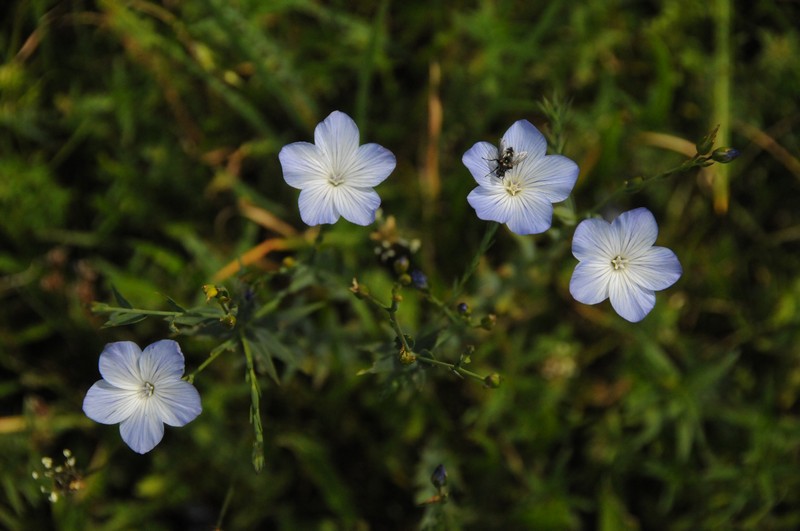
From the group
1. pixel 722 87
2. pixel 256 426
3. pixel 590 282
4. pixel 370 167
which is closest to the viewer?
pixel 256 426

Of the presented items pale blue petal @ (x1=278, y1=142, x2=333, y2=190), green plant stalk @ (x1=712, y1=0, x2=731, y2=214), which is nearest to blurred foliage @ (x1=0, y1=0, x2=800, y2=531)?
green plant stalk @ (x1=712, y1=0, x2=731, y2=214)

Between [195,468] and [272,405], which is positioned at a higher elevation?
[272,405]

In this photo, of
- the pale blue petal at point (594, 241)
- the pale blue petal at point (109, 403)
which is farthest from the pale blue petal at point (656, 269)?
the pale blue petal at point (109, 403)

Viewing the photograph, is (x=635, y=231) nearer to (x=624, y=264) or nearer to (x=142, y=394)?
(x=624, y=264)

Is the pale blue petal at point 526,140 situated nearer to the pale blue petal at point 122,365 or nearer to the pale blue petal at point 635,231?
the pale blue petal at point 635,231

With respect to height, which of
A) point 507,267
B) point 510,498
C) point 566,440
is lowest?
point 510,498

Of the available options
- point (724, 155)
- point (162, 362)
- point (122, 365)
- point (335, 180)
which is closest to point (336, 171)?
point (335, 180)

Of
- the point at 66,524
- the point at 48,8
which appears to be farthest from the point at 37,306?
the point at 48,8

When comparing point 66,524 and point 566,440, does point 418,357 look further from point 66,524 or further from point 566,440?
point 66,524
